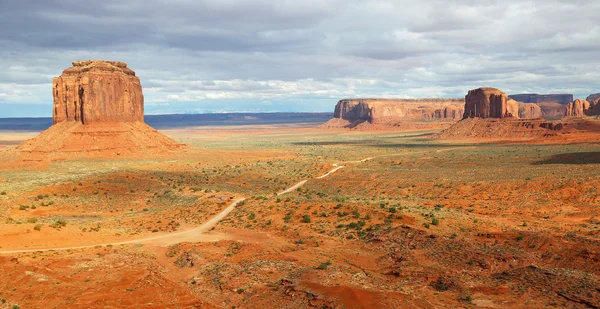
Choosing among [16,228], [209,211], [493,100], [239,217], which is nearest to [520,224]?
[239,217]

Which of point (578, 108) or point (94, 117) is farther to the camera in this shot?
point (578, 108)

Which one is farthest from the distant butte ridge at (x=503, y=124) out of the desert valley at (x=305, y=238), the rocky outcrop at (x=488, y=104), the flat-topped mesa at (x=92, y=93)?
the flat-topped mesa at (x=92, y=93)

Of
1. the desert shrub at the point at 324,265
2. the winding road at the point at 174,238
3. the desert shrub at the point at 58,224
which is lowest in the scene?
the winding road at the point at 174,238

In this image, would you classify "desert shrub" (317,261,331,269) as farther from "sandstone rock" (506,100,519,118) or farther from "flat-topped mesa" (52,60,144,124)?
"sandstone rock" (506,100,519,118)

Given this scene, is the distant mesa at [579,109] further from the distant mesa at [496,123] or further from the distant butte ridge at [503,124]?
the distant mesa at [496,123]

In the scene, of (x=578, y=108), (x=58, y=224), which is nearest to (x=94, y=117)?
(x=58, y=224)

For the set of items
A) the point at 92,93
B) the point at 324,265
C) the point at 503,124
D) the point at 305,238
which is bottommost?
the point at 305,238

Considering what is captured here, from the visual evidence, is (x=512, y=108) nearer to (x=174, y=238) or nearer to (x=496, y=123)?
(x=496, y=123)
